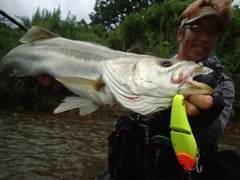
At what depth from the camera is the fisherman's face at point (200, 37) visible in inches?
105

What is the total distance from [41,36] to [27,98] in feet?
14.0

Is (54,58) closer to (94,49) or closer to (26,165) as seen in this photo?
(94,49)

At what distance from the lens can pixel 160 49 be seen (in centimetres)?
808

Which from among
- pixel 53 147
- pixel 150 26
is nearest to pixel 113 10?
pixel 150 26

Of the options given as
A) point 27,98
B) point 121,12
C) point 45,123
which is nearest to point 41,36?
point 45,123

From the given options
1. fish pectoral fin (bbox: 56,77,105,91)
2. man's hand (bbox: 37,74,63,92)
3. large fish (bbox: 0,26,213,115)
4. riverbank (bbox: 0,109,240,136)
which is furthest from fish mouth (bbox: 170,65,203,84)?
riverbank (bbox: 0,109,240,136)

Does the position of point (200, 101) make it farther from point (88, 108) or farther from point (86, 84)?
point (88, 108)

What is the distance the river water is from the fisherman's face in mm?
1839

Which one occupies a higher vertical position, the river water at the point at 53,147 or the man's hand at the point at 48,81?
the man's hand at the point at 48,81

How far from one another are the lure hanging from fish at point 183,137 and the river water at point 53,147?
2.16 metres

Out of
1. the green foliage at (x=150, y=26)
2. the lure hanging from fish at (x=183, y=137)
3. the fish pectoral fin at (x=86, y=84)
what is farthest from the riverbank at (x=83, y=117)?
the lure hanging from fish at (x=183, y=137)

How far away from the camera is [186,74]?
150 centimetres

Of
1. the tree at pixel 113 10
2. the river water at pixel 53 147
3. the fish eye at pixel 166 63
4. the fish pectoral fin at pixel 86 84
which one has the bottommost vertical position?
the river water at pixel 53 147

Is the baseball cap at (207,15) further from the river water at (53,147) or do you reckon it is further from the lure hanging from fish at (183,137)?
the river water at (53,147)
